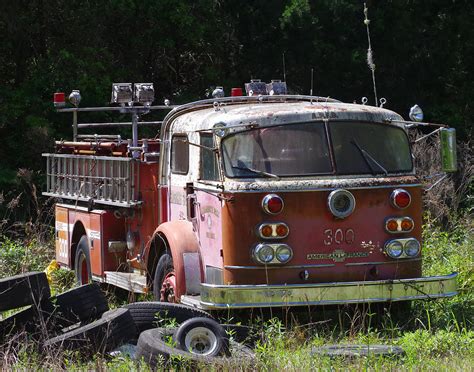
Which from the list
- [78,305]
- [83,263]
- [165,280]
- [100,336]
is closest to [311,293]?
[165,280]

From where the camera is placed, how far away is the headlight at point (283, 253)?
9.31 meters

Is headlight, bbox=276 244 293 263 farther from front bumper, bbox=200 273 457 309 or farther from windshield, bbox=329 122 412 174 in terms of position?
windshield, bbox=329 122 412 174

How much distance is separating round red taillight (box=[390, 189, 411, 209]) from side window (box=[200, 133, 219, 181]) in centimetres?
162

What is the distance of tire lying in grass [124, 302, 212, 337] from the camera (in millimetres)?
8688

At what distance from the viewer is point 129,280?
11.4 metres

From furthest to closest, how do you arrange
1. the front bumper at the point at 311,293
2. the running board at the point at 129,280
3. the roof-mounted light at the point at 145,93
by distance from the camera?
the roof-mounted light at the point at 145,93
the running board at the point at 129,280
the front bumper at the point at 311,293

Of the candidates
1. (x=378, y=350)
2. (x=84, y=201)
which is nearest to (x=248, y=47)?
(x=84, y=201)

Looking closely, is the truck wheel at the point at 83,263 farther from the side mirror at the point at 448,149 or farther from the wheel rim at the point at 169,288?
the side mirror at the point at 448,149

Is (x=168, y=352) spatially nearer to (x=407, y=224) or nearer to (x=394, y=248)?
(x=394, y=248)

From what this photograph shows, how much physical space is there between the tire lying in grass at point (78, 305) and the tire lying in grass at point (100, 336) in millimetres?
636

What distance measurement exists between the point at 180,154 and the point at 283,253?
1830 mm

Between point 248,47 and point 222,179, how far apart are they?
1580cm

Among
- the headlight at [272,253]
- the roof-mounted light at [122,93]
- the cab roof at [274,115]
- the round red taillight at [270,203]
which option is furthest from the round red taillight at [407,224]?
the roof-mounted light at [122,93]

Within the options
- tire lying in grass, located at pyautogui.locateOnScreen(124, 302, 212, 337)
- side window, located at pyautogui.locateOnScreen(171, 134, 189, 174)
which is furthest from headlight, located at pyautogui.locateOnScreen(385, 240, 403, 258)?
side window, located at pyautogui.locateOnScreen(171, 134, 189, 174)
